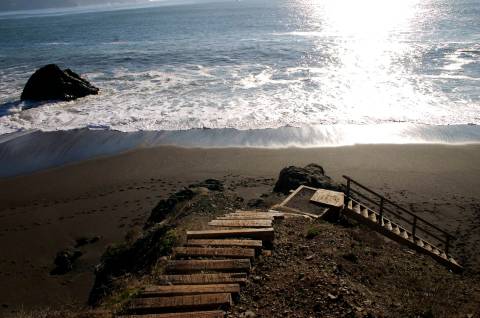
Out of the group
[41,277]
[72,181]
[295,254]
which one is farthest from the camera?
[72,181]

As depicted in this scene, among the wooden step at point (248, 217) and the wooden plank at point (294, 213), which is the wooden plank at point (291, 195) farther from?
the wooden step at point (248, 217)

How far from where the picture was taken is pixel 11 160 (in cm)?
1819

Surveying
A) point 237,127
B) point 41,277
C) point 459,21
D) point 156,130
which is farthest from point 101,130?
point 459,21

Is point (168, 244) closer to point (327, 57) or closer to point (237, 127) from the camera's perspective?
point (237, 127)

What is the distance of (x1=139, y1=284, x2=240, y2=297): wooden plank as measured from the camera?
6.77 m

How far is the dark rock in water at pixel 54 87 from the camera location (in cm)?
2744

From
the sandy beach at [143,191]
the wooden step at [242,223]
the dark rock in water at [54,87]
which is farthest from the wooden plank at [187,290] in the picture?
the dark rock in water at [54,87]

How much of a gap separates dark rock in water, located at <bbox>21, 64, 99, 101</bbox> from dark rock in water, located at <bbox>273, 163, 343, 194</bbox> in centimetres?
1891

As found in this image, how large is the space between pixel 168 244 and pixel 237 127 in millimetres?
12439

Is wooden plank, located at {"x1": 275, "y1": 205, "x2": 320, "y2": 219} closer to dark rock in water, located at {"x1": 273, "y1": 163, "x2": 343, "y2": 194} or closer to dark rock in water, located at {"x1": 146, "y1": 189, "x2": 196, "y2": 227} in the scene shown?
dark rock in water, located at {"x1": 273, "y1": 163, "x2": 343, "y2": 194}

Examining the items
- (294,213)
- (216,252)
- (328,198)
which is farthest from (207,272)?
(328,198)

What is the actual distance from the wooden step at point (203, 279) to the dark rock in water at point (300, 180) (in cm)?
638

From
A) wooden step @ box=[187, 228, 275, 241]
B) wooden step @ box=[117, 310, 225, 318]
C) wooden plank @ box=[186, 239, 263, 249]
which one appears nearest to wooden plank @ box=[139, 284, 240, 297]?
wooden step @ box=[117, 310, 225, 318]

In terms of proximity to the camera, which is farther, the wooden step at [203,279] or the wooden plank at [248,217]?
the wooden plank at [248,217]
